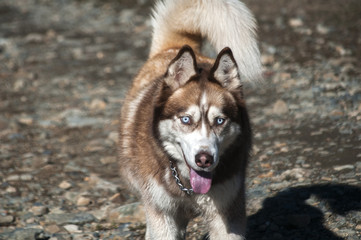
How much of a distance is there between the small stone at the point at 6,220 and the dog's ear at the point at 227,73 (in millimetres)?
2466

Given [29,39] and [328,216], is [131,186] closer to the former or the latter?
[328,216]

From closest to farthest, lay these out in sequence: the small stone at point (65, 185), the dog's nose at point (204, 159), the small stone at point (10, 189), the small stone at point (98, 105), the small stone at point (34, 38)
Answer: the dog's nose at point (204, 159)
the small stone at point (10, 189)
the small stone at point (65, 185)
the small stone at point (98, 105)
the small stone at point (34, 38)

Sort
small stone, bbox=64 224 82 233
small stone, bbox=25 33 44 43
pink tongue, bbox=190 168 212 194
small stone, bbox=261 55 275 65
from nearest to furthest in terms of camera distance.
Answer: pink tongue, bbox=190 168 212 194 < small stone, bbox=64 224 82 233 < small stone, bbox=261 55 275 65 < small stone, bbox=25 33 44 43

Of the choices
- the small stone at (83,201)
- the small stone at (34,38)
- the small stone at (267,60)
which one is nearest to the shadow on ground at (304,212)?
the small stone at (83,201)

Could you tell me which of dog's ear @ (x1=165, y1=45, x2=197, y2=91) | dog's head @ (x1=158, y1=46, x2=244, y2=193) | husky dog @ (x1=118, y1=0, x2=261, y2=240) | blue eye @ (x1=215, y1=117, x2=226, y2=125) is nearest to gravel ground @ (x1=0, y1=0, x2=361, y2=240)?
husky dog @ (x1=118, y1=0, x2=261, y2=240)

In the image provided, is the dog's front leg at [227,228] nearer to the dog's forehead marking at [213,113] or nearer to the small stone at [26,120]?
the dog's forehead marking at [213,113]

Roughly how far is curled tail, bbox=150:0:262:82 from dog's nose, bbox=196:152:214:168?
40.8 inches

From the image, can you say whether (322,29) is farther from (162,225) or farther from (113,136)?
(162,225)

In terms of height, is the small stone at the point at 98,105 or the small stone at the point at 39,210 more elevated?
the small stone at the point at 98,105

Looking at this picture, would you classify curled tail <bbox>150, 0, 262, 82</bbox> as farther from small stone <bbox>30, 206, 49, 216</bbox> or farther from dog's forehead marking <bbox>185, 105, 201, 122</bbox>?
small stone <bbox>30, 206, 49, 216</bbox>

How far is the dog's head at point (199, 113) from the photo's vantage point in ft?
11.8

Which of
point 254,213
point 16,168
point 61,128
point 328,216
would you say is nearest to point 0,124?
point 61,128

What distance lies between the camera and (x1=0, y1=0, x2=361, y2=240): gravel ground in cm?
492

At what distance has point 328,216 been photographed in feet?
15.0
